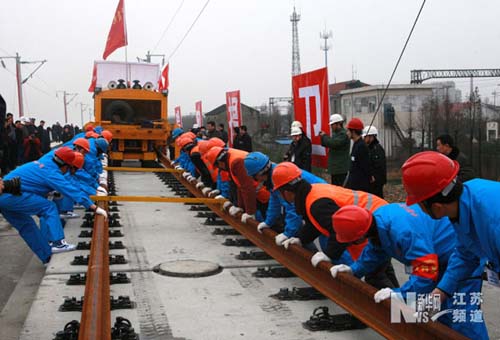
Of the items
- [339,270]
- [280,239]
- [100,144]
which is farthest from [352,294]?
[100,144]

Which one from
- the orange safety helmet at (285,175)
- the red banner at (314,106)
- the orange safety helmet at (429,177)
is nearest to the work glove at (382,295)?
the orange safety helmet at (429,177)

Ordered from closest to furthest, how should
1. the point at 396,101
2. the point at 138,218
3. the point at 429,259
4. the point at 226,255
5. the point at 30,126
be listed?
the point at 429,259
the point at 226,255
the point at 138,218
the point at 30,126
the point at 396,101

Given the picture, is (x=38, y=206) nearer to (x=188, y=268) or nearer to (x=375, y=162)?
(x=188, y=268)

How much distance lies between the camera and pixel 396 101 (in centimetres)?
2461

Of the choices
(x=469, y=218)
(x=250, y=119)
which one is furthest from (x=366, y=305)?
(x=250, y=119)

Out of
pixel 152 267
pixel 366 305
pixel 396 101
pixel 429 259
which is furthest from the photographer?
pixel 396 101

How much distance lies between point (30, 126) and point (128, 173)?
3.97 m

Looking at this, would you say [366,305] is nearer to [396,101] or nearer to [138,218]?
[138,218]

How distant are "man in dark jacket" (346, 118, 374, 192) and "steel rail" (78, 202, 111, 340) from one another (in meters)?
3.19

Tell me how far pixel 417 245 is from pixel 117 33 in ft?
60.4

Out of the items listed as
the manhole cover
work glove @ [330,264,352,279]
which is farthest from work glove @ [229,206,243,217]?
work glove @ [330,264,352,279]

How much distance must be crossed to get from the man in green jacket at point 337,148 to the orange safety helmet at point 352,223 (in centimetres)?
412

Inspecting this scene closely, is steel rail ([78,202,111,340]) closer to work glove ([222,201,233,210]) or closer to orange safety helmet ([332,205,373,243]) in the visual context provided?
orange safety helmet ([332,205,373,243])

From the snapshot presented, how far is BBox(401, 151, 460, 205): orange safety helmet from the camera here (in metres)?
2.84
